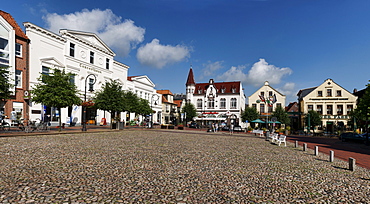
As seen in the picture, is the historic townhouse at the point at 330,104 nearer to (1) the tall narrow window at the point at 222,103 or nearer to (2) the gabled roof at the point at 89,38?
(1) the tall narrow window at the point at 222,103

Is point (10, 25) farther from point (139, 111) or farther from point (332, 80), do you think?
point (332, 80)

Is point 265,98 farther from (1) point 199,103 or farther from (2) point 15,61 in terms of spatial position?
(2) point 15,61

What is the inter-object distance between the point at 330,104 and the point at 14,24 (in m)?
61.8

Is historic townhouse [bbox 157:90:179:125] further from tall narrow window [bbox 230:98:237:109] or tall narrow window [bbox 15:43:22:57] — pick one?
tall narrow window [bbox 15:43:22:57]

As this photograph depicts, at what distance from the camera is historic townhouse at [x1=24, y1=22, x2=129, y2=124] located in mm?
28891

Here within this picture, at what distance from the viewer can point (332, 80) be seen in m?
53.8

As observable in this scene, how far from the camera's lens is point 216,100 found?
64.4 metres

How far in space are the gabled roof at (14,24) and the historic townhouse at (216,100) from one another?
4415 cm

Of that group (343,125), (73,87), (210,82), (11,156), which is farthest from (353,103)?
(11,156)

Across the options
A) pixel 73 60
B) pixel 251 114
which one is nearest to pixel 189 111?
pixel 251 114

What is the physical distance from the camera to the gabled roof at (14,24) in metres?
26.9

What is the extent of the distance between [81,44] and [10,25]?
11.4 meters

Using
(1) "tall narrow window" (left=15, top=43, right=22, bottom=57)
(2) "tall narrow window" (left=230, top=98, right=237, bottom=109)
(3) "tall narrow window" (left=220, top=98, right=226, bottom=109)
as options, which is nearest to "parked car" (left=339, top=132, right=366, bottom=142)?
(2) "tall narrow window" (left=230, top=98, right=237, bottom=109)

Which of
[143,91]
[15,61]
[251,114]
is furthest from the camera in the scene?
[143,91]
